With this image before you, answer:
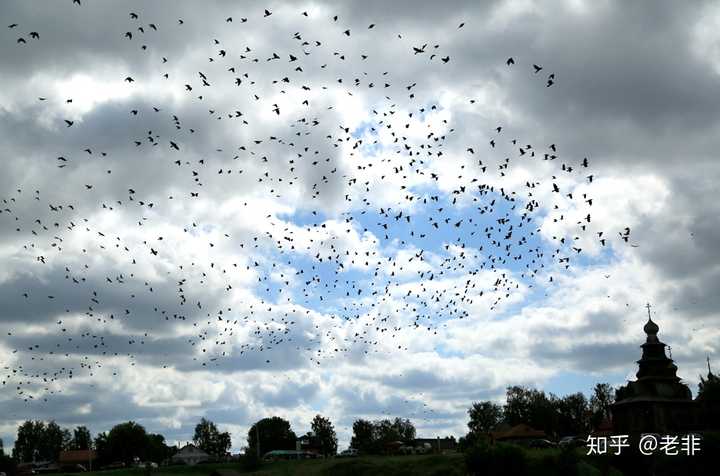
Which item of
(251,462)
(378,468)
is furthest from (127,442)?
(378,468)

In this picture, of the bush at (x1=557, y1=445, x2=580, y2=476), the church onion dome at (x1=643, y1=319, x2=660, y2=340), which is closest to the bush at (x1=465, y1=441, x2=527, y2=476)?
the bush at (x1=557, y1=445, x2=580, y2=476)

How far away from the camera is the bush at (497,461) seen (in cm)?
9781

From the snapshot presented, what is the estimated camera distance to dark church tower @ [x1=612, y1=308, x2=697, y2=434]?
137 metres

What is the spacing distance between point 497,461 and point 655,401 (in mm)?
53038

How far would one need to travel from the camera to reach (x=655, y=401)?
452 feet

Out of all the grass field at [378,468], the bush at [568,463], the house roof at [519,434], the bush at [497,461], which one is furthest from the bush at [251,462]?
the house roof at [519,434]

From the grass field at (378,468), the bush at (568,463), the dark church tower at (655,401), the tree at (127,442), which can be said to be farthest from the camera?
the tree at (127,442)

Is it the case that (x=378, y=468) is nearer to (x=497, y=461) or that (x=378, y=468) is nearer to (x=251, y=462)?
(x=497, y=461)

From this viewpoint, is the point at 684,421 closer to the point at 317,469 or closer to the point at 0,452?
the point at 317,469

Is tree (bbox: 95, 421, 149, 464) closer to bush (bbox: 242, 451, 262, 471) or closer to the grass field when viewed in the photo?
the grass field

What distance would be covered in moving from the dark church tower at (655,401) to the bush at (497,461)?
45068 mm

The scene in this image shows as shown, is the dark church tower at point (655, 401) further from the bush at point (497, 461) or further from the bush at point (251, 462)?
the bush at point (251, 462)

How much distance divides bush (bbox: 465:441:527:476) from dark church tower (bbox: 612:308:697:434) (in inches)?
1774

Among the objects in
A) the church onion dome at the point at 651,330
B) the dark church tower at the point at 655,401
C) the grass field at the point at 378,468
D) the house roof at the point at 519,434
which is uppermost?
the church onion dome at the point at 651,330
